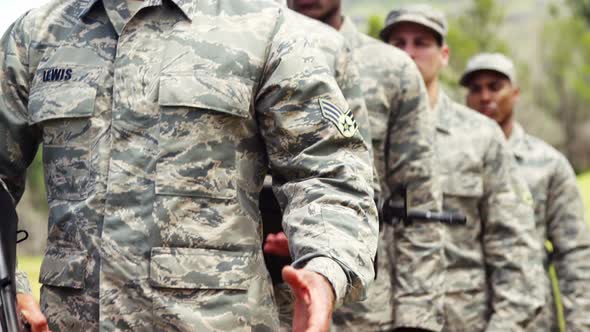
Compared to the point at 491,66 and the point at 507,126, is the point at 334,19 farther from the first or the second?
the point at 491,66

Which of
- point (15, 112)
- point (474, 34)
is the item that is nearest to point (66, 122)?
point (15, 112)

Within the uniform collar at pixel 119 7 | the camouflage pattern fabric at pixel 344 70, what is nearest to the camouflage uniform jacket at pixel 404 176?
the camouflage pattern fabric at pixel 344 70

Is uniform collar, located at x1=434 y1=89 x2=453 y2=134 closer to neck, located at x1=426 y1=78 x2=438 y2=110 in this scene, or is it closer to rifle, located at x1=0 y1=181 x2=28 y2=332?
neck, located at x1=426 y1=78 x2=438 y2=110

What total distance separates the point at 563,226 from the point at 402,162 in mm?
2575

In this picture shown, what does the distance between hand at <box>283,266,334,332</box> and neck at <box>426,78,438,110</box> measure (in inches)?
170

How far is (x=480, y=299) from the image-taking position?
22.4 feet

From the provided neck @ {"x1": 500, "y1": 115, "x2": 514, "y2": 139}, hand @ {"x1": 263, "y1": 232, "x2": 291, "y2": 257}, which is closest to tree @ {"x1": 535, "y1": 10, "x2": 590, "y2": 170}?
neck @ {"x1": 500, "y1": 115, "x2": 514, "y2": 139}

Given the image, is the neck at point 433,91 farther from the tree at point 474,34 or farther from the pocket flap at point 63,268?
the tree at point 474,34

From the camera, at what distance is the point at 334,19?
5859mm

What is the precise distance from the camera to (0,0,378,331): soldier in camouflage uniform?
3309mm

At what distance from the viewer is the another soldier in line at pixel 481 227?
6715mm

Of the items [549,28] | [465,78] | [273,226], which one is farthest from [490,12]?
[273,226]

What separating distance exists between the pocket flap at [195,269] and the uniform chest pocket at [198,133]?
15cm

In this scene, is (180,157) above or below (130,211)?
above
